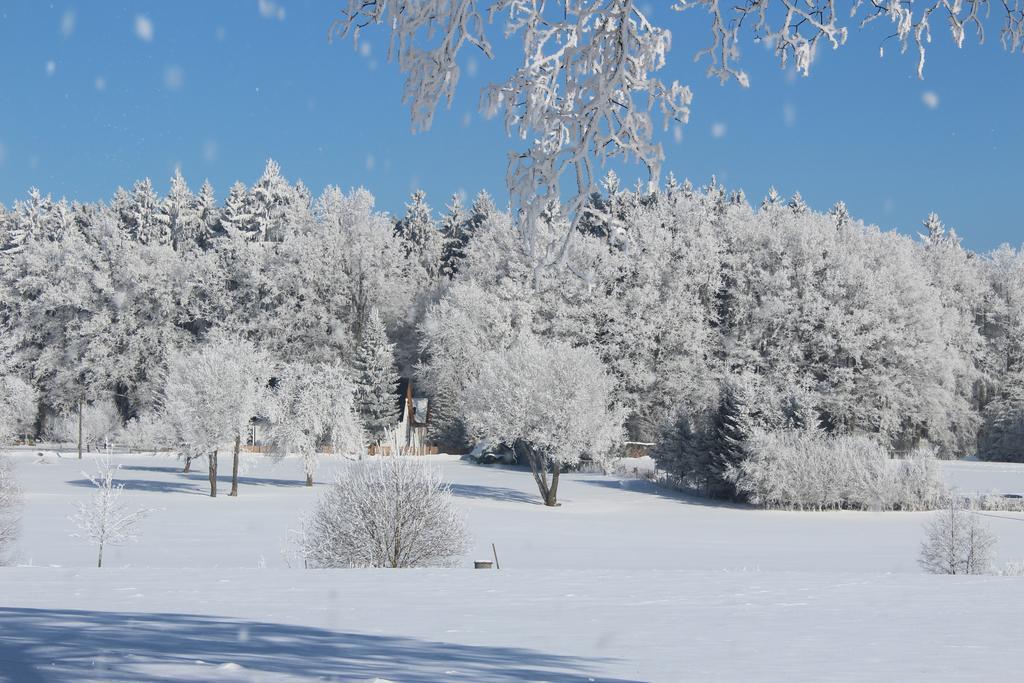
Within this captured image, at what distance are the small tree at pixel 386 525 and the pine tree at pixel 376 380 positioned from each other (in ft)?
146

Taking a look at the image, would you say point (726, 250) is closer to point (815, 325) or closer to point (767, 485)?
point (815, 325)

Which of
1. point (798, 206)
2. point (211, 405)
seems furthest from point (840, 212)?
point (211, 405)

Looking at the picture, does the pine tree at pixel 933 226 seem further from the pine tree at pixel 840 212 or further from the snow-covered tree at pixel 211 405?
the snow-covered tree at pixel 211 405

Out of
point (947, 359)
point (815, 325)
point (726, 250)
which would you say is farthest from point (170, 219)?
point (947, 359)

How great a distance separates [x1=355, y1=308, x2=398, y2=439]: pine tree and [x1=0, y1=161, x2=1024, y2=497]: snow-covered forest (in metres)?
0.15

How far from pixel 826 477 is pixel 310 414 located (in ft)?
77.3

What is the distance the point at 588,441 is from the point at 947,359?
2482cm

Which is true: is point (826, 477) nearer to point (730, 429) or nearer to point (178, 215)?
point (730, 429)

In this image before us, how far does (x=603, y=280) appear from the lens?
5906 cm

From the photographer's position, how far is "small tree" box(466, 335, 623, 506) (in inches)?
1640

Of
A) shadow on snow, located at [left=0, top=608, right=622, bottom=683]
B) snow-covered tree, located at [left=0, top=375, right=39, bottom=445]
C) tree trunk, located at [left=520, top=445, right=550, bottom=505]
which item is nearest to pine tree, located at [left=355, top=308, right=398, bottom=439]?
snow-covered tree, located at [left=0, top=375, right=39, bottom=445]

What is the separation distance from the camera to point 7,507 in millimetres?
24359

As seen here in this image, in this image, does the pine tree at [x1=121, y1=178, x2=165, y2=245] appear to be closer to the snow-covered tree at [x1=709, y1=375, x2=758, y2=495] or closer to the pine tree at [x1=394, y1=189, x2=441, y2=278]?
the pine tree at [x1=394, y1=189, x2=441, y2=278]

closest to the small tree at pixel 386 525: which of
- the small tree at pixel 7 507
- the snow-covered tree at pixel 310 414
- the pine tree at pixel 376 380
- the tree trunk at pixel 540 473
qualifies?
the small tree at pixel 7 507
